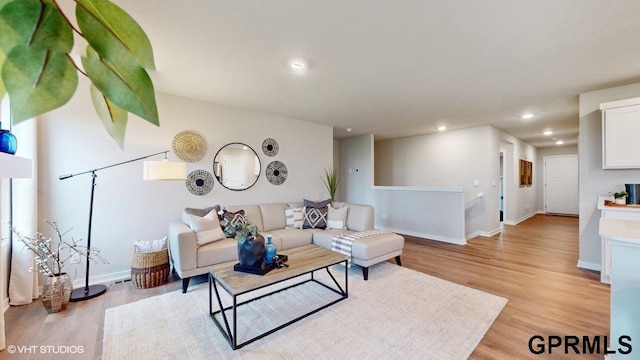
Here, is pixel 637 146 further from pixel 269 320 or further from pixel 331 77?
pixel 269 320

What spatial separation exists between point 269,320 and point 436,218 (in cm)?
387

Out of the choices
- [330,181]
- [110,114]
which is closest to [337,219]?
[330,181]

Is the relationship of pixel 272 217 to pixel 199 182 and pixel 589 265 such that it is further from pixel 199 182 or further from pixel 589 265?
pixel 589 265

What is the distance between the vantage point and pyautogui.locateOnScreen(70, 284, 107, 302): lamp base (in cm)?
261

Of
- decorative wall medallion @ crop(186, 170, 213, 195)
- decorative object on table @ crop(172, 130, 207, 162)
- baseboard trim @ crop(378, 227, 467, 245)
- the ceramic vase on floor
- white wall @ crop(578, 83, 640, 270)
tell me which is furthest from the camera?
baseboard trim @ crop(378, 227, 467, 245)

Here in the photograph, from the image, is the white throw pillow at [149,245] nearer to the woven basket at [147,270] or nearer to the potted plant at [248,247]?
the woven basket at [147,270]

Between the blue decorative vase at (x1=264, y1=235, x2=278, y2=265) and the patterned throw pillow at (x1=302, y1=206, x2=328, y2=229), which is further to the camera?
the patterned throw pillow at (x1=302, y1=206, x2=328, y2=229)

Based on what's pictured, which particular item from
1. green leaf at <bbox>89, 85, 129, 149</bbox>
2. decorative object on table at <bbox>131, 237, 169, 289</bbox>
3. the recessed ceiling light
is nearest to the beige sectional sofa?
decorative object on table at <bbox>131, 237, 169, 289</bbox>

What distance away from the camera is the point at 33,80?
0.83 feet

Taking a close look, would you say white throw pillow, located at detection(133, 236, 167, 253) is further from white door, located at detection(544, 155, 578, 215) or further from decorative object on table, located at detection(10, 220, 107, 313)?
white door, located at detection(544, 155, 578, 215)

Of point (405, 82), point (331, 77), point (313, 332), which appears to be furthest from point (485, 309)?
point (331, 77)

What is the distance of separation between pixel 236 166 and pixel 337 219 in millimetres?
1724

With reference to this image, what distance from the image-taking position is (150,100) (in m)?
0.29

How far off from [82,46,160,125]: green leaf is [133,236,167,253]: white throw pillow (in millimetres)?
3322
